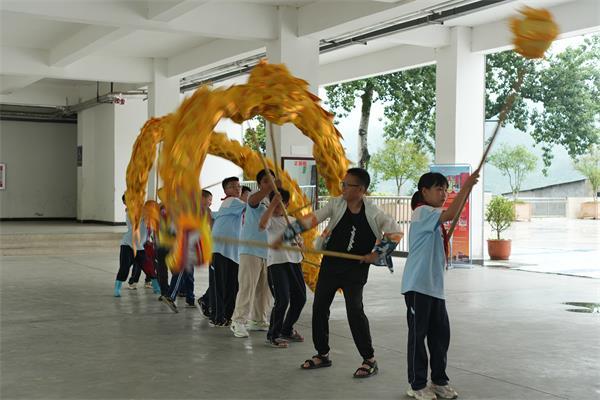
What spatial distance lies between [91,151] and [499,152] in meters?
18.7

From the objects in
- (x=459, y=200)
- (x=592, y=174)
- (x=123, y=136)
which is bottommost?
(x=459, y=200)

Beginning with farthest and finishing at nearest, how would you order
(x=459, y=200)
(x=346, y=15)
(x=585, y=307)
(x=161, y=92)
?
(x=161, y=92) < (x=346, y=15) < (x=585, y=307) < (x=459, y=200)

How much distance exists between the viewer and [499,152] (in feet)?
110

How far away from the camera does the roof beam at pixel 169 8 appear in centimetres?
1052

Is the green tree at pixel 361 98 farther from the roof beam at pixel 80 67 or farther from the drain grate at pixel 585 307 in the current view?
the drain grate at pixel 585 307

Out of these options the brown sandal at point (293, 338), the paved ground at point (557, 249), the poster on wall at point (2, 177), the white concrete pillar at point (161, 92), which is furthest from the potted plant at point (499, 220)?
the poster on wall at point (2, 177)

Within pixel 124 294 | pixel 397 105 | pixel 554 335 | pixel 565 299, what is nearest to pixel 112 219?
pixel 397 105

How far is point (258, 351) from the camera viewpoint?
6.09m

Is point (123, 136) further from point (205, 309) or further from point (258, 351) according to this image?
point (258, 351)

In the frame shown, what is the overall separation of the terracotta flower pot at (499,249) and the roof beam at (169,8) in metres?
7.25

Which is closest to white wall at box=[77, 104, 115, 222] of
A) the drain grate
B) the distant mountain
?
the distant mountain

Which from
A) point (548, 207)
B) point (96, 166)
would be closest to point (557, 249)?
point (96, 166)

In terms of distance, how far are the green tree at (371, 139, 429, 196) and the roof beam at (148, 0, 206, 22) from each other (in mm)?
15428

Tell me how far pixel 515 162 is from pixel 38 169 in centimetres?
2020
